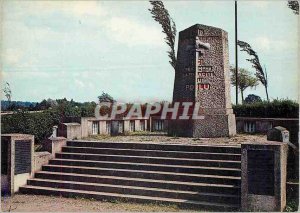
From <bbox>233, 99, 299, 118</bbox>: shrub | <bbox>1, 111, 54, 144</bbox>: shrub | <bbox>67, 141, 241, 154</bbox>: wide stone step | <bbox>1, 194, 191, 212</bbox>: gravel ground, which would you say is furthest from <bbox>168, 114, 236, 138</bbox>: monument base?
<bbox>1, 111, 54, 144</bbox>: shrub

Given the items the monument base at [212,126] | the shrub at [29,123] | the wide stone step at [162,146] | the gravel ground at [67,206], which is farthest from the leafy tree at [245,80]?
the gravel ground at [67,206]

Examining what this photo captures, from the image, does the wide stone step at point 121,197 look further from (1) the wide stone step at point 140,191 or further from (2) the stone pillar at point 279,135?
(2) the stone pillar at point 279,135

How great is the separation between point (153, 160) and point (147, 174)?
0.67 meters

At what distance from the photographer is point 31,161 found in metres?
10.5

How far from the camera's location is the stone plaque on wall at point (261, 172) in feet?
25.0

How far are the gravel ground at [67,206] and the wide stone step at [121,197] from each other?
189mm

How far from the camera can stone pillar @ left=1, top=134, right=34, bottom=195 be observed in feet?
32.3

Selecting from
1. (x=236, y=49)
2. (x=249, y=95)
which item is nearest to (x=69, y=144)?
(x=236, y=49)

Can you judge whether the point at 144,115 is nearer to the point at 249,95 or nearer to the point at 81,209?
the point at 81,209

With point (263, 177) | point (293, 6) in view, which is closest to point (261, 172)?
point (263, 177)

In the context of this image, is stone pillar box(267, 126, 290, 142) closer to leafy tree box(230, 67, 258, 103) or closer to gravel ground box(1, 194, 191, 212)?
gravel ground box(1, 194, 191, 212)

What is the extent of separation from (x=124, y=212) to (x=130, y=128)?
9660mm

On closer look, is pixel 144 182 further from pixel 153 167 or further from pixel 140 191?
pixel 153 167

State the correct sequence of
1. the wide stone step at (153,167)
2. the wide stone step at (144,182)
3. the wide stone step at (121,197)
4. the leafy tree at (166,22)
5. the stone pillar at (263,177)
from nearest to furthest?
the stone pillar at (263,177), the wide stone step at (121,197), the wide stone step at (144,182), the wide stone step at (153,167), the leafy tree at (166,22)
